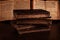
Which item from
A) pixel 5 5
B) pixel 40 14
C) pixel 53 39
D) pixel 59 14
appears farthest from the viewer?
pixel 59 14

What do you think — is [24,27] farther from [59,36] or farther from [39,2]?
[39,2]

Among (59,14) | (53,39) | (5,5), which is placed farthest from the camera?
(59,14)

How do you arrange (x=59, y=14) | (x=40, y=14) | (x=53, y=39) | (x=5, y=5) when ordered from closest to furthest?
(x=53, y=39)
(x=40, y=14)
(x=5, y=5)
(x=59, y=14)

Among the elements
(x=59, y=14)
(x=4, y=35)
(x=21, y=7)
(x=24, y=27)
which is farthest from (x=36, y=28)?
(x=59, y=14)

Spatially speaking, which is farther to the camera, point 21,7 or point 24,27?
point 21,7

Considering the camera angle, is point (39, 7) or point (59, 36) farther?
point (39, 7)

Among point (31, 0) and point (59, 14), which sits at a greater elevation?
point (31, 0)

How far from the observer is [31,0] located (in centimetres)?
120

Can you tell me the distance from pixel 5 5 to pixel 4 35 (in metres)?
0.39

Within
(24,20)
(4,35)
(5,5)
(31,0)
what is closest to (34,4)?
(31,0)

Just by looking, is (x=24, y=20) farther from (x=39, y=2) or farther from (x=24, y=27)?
(x=39, y=2)

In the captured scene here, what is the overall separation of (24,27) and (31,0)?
41 centimetres

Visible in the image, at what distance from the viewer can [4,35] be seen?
2.77 feet

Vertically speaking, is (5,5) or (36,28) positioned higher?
(5,5)
